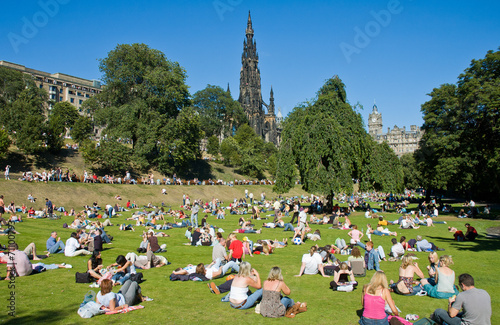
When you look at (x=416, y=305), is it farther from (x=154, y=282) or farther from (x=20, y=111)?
(x=20, y=111)

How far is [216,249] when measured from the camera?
11.8 metres

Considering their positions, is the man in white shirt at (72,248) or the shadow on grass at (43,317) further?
the man in white shirt at (72,248)

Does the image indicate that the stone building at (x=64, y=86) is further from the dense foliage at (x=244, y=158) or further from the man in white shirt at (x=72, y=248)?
the man in white shirt at (x=72, y=248)

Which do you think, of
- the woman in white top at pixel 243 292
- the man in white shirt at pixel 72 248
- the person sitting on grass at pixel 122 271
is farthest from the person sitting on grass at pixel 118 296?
the man in white shirt at pixel 72 248

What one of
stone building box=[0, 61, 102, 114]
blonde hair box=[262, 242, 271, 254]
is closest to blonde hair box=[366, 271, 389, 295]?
blonde hair box=[262, 242, 271, 254]

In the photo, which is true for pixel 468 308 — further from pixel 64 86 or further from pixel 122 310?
pixel 64 86

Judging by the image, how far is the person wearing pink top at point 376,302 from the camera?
22.0 ft

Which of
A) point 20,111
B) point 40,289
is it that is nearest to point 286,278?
point 40,289

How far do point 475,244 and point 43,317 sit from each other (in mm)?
17371

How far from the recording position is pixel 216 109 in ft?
297

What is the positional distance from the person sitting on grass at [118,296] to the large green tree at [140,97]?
1661 inches

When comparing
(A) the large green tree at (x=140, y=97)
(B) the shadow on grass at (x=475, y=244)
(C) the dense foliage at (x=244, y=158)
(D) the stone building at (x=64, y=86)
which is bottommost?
(B) the shadow on grass at (x=475, y=244)

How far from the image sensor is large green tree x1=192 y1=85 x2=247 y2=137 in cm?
8744

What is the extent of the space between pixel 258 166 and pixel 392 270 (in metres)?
59.4
